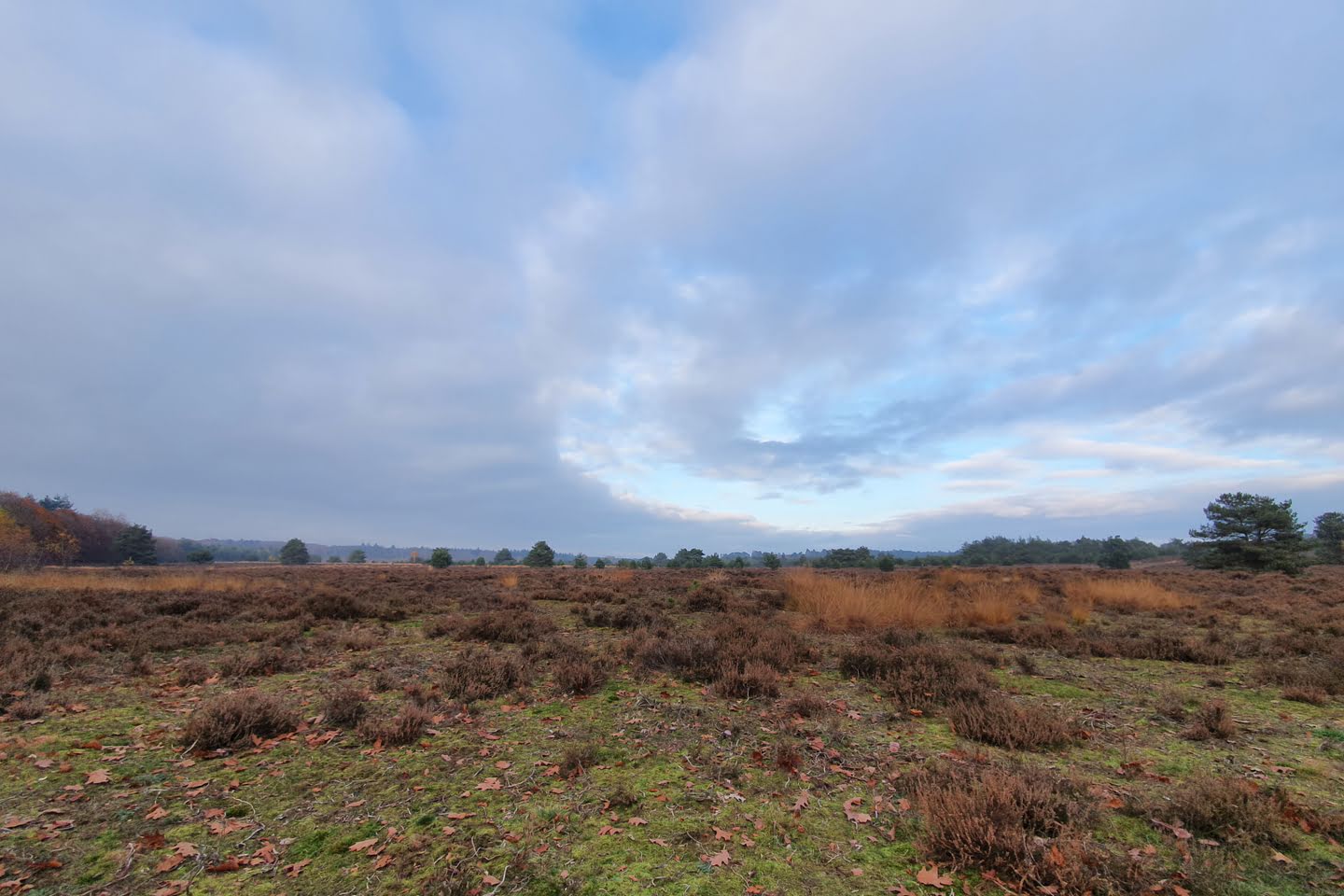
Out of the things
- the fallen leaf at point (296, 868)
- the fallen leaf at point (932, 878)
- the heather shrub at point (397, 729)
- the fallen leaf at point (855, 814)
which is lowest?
the fallen leaf at point (296, 868)

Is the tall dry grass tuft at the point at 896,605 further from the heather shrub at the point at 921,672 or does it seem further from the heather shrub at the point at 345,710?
the heather shrub at the point at 345,710

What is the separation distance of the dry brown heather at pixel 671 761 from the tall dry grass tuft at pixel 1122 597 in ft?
13.1

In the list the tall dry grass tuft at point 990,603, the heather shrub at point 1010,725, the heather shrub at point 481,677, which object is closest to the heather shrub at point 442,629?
the heather shrub at point 481,677

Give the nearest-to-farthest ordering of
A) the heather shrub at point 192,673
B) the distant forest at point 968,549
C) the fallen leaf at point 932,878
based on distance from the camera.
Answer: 1. the fallen leaf at point 932,878
2. the heather shrub at point 192,673
3. the distant forest at point 968,549

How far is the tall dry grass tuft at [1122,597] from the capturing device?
Result: 49.8 feet

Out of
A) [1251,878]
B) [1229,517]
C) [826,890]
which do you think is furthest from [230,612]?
[1229,517]

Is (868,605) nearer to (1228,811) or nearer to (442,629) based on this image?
(1228,811)

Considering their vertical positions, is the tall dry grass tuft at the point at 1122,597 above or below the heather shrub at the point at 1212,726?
above

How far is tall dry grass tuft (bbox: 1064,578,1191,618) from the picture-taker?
49.8 ft

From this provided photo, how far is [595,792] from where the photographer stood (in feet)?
15.2

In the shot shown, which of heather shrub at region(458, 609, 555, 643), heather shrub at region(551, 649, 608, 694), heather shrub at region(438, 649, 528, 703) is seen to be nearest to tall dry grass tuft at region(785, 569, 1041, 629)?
heather shrub at region(551, 649, 608, 694)

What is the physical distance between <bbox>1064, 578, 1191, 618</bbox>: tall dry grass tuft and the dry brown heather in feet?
13.1

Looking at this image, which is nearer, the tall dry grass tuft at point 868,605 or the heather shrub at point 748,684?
the heather shrub at point 748,684

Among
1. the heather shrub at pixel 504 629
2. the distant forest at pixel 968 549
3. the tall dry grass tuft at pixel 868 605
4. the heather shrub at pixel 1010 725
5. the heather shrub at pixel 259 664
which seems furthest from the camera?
the distant forest at pixel 968 549
